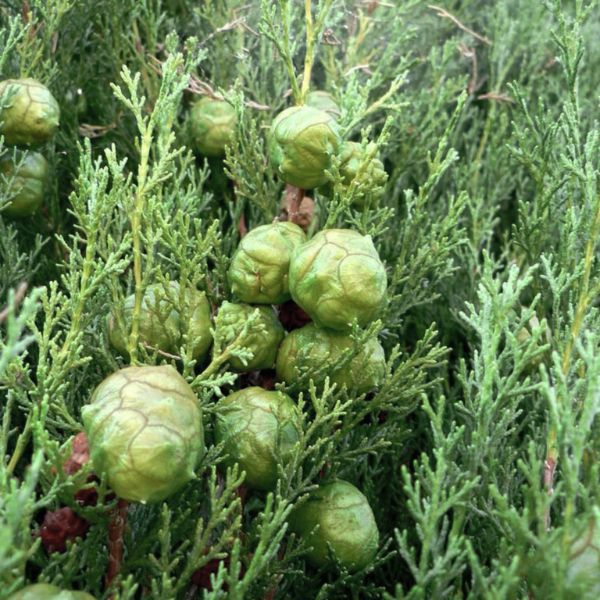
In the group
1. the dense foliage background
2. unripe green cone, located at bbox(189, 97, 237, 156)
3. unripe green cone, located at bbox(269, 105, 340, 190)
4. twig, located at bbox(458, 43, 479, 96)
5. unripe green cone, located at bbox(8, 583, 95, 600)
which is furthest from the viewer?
twig, located at bbox(458, 43, 479, 96)

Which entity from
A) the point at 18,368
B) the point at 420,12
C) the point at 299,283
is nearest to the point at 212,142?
the point at 299,283

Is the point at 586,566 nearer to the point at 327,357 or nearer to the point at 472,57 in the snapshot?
the point at 327,357

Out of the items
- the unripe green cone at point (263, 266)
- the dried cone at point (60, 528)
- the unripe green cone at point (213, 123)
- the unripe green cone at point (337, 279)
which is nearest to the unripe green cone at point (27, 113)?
the unripe green cone at point (213, 123)

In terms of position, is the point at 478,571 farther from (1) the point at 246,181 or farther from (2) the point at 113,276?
(1) the point at 246,181

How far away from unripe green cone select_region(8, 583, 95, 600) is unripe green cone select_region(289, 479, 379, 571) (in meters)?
0.61

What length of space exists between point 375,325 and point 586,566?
685 mm

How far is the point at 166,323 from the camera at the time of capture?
1.80m

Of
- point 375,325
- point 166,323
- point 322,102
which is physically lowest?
point 166,323

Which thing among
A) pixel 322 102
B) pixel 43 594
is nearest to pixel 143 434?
pixel 43 594

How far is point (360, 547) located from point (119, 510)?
1.99 ft

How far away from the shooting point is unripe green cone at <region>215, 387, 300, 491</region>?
1721 mm

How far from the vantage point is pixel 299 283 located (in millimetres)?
1705

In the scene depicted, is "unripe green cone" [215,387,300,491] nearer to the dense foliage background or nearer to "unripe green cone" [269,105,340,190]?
the dense foliage background

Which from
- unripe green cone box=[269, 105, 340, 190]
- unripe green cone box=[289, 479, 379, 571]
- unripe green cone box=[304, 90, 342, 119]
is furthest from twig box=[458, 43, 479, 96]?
unripe green cone box=[289, 479, 379, 571]
